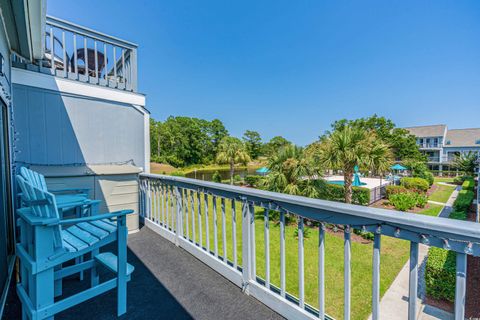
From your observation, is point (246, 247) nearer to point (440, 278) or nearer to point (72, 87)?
point (440, 278)

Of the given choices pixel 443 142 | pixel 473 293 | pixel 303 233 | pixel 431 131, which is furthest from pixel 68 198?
pixel 431 131

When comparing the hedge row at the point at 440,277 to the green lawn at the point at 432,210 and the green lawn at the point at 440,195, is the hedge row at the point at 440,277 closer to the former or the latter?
the green lawn at the point at 432,210

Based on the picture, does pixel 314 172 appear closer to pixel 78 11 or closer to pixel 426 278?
pixel 426 278

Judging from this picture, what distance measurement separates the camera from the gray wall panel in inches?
132

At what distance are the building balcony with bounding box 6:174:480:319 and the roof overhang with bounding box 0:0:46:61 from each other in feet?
6.74

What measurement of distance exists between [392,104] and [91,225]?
1452 inches

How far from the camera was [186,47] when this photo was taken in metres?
11.2

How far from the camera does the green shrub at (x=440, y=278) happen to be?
3.31 m

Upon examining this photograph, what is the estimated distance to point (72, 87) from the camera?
3711 millimetres

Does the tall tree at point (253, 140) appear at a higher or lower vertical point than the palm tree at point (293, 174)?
higher

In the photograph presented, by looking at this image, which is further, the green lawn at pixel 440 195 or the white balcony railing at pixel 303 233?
the green lawn at pixel 440 195

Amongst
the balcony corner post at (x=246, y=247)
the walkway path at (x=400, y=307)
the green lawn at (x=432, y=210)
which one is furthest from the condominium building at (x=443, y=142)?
the balcony corner post at (x=246, y=247)

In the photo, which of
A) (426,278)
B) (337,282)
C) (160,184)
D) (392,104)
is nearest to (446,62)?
(426,278)

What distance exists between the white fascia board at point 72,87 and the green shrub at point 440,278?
6.04 m
